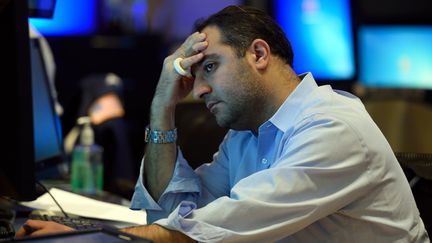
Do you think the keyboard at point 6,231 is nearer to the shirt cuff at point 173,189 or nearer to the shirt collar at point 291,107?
the shirt cuff at point 173,189

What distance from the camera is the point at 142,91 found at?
19.6ft

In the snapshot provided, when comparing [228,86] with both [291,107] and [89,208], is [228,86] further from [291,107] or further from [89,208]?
[89,208]

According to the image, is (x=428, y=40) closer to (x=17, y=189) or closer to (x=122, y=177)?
(x=122, y=177)

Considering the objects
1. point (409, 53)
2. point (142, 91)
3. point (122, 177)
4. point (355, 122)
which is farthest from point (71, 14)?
point (355, 122)

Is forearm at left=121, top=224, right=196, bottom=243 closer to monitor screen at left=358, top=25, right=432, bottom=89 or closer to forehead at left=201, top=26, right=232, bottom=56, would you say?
forehead at left=201, top=26, right=232, bottom=56

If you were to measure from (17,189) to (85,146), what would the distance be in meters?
1.26

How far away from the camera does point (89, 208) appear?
231 centimetres

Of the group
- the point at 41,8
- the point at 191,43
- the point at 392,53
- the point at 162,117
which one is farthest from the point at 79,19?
the point at 191,43

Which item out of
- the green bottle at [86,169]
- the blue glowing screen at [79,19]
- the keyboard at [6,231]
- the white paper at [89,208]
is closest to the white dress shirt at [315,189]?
the keyboard at [6,231]

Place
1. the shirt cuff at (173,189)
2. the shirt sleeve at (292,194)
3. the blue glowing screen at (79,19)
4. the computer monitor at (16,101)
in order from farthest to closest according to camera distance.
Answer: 1. the blue glowing screen at (79,19)
2. the shirt cuff at (173,189)
3. the computer monitor at (16,101)
4. the shirt sleeve at (292,194)

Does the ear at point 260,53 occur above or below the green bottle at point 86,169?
above

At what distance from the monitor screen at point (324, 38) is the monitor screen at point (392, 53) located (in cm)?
93

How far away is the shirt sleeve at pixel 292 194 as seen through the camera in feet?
4.95

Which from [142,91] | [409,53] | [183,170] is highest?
[183,170]
